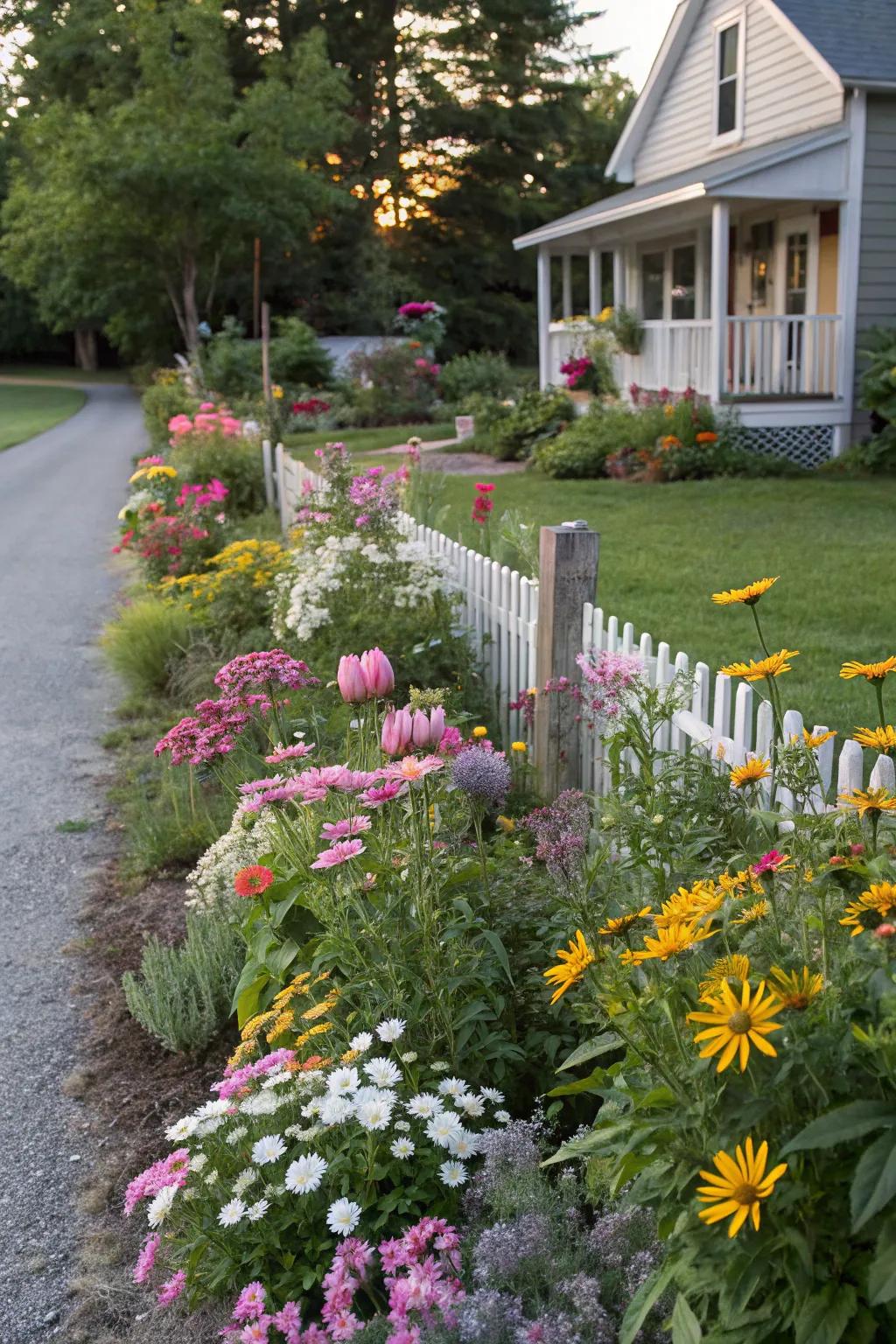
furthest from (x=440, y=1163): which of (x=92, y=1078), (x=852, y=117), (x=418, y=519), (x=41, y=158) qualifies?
(x=41, y=158)

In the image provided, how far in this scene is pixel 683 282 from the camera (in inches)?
768

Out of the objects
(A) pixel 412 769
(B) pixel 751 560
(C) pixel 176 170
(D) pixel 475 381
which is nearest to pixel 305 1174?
(A) pixel 412 769

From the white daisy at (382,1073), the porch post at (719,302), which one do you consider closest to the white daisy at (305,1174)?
the white daisy at (382,1073)

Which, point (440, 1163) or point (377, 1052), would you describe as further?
point (377, 1052)

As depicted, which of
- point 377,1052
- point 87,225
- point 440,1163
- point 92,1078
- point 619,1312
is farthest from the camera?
point 87,225

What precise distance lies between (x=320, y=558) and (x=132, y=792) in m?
1.46

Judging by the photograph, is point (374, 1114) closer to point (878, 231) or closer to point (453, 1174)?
point (453, 1174)

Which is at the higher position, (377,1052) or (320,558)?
(320,558)

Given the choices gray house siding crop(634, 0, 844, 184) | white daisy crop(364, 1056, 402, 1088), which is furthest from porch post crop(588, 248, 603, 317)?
white daisy crop(364, 1056, 402, 1088)

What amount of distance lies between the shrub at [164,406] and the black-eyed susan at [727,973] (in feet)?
53.7

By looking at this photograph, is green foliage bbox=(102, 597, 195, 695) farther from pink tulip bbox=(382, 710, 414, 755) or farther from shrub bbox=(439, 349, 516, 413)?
shrub bbox=(439, 349, 516, 413)

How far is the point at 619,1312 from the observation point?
7.06 ft

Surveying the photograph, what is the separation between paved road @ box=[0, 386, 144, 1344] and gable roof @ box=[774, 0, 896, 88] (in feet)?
33.4

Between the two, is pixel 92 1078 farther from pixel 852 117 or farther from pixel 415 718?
pixel 852 117
